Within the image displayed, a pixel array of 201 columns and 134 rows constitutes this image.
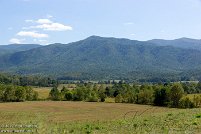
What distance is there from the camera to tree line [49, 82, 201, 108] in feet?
386

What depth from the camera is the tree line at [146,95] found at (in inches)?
4631

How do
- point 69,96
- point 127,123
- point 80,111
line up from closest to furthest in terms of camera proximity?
point 127,123
point 80,111
point 69,96

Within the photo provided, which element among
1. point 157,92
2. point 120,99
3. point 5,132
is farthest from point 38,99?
point 5,132

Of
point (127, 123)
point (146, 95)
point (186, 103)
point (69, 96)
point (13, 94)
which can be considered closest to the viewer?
point (127, 123)

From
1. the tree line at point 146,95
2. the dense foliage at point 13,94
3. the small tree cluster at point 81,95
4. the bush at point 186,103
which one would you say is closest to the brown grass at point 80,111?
the bush at point 186,103

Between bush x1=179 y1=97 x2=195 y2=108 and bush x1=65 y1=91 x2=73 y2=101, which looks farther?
bush x1=65 y1=91 x2=73 y2=101

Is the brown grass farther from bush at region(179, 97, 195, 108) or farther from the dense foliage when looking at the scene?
the dense foliage

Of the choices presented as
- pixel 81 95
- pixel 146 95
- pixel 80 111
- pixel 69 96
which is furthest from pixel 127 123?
pixel 69 96

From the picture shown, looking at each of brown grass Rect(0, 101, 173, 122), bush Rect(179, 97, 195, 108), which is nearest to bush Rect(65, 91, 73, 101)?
brown grass Rect(0, 101, 173, 122)

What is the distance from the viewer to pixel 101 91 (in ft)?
505

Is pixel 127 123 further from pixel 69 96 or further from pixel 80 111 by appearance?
pixel 69 96

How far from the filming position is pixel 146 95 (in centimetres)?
12962

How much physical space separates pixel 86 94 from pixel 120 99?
1675 cm

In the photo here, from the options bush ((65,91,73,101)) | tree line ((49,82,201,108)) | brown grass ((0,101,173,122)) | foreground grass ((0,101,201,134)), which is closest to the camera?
foreground grass ((0,101,201,134))
